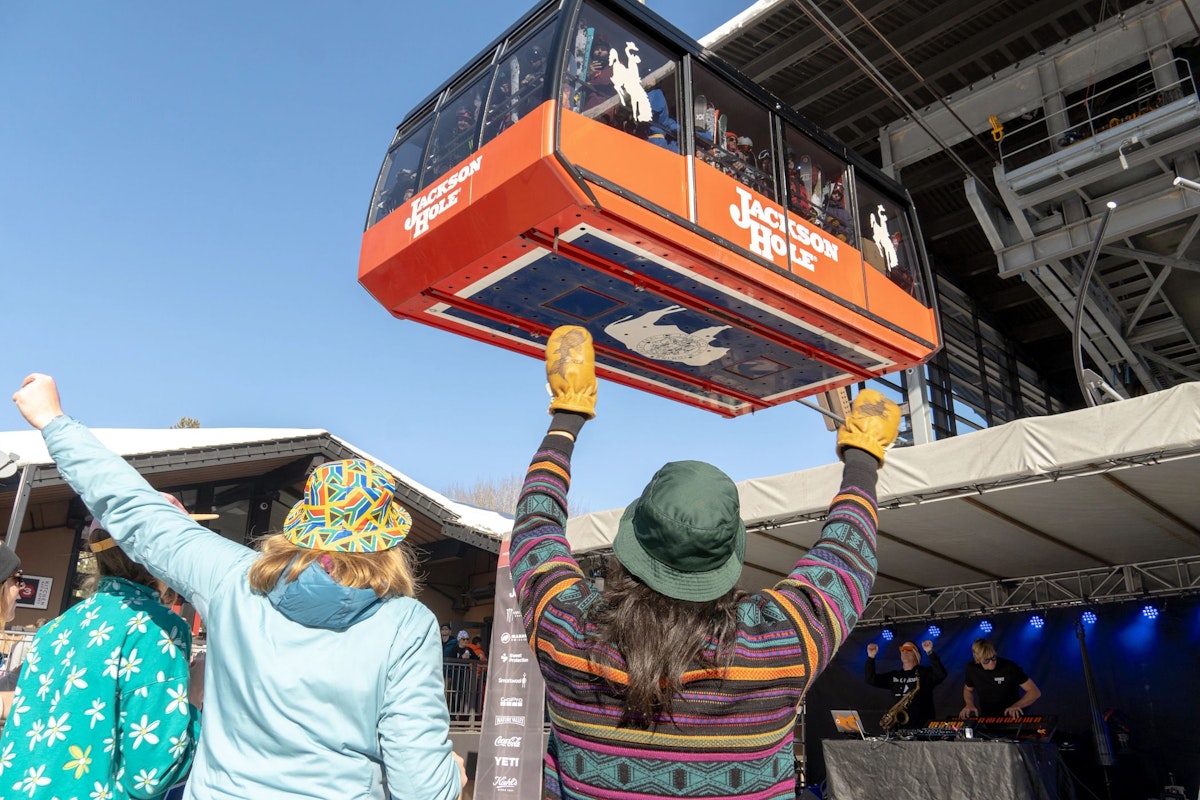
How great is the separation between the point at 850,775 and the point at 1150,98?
13524 mm

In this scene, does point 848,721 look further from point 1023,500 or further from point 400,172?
point 400,172

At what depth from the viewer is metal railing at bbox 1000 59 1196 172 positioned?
45.6 ft

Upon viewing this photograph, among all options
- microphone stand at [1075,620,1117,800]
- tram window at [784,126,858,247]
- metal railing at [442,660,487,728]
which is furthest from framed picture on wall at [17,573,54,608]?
microphone stand at [1075,620,1117,800]

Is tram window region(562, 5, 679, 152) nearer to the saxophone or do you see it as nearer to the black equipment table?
the black equipment table

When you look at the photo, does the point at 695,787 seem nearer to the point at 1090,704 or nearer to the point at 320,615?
the point at 320,615

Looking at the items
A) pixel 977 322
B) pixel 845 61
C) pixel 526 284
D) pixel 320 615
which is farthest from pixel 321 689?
pixel 977 322

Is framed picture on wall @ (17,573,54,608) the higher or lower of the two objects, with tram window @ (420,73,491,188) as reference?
lower

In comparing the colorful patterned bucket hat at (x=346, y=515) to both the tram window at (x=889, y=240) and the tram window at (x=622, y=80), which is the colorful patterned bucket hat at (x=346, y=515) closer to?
the tram window at (x=622, y=80)

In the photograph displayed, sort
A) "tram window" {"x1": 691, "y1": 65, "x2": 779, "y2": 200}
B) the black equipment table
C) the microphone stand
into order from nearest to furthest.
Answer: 1. "tram window" {"x1": 691, "y1": 65, "x2": 779, "y2": 200}
2. the black equipment table
3. the microphone stand

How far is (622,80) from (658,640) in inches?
184

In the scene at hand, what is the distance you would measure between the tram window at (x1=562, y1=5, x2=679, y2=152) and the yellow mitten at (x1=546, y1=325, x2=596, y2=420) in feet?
10.9

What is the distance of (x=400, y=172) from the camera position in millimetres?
6383

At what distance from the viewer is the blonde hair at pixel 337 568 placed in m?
1.95

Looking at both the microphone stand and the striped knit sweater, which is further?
the microphone stand
